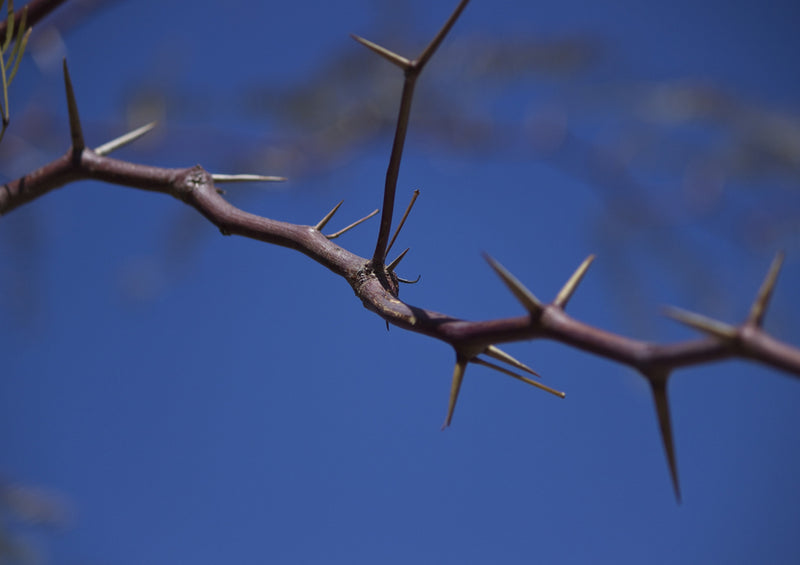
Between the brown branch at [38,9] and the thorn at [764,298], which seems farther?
the brown branch at [38,9]

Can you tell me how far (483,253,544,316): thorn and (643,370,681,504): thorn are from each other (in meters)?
0.04

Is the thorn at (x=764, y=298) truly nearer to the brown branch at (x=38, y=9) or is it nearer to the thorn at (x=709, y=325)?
the thorn at (x=709, y=325)

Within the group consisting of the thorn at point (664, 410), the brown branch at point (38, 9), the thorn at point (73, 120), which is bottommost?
the thorn at point (664, 410)

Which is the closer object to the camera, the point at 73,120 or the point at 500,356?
the point at 500,356

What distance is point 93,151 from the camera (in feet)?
1.22

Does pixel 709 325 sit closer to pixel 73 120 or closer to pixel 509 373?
pixel 509 373

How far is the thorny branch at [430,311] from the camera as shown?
6.4 inches

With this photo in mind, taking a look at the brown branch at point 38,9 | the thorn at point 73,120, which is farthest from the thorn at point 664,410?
A: the brown branch at point 38,9

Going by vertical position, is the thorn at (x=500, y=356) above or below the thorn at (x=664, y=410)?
above

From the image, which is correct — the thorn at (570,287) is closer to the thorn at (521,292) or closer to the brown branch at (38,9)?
the thorn at (521,292)

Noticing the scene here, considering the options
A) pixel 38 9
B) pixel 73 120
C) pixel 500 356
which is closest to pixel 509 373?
pixel 500 356

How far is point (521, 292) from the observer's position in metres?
0.20

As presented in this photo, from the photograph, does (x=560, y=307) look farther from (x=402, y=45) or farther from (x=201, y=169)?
(x=402, y=45)

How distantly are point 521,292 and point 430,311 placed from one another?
5cm
